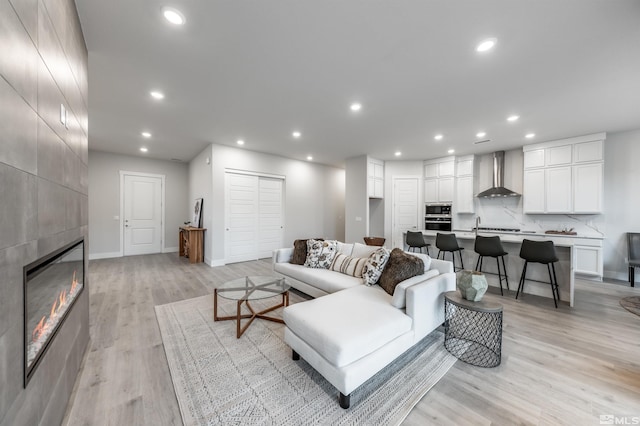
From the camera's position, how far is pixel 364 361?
63.3 inches

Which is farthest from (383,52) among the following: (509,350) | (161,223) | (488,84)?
(161,223)

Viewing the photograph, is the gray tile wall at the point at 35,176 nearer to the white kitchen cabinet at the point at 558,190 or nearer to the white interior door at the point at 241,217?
the white interior door at the point at 241,217

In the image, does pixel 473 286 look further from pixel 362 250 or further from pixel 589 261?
pixel 589 261

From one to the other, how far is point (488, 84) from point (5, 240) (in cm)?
405

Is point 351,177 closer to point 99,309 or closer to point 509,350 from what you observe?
point 509,350

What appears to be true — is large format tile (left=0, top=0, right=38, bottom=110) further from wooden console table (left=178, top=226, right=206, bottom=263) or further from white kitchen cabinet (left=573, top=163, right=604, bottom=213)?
white kitchen cabinet (left=573, top=163, right=604, bottom=213)

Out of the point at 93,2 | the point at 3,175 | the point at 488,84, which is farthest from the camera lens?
the point at 488,84

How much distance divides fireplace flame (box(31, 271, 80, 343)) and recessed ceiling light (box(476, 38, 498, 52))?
12.0 ft

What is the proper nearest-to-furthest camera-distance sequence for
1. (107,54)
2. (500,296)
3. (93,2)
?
(93,2)
(107,54)
(500,296)

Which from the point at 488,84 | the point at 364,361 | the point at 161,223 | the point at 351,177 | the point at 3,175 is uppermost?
the point at 488,84

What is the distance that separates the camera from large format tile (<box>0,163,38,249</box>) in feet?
2.76

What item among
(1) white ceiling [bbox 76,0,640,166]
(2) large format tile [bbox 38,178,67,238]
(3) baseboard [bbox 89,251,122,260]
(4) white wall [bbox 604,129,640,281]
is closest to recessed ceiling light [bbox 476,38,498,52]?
(1) white ceiling [bbox 76,0,640,166]

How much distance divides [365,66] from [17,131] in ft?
8.57

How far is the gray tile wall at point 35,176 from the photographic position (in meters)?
0.85
